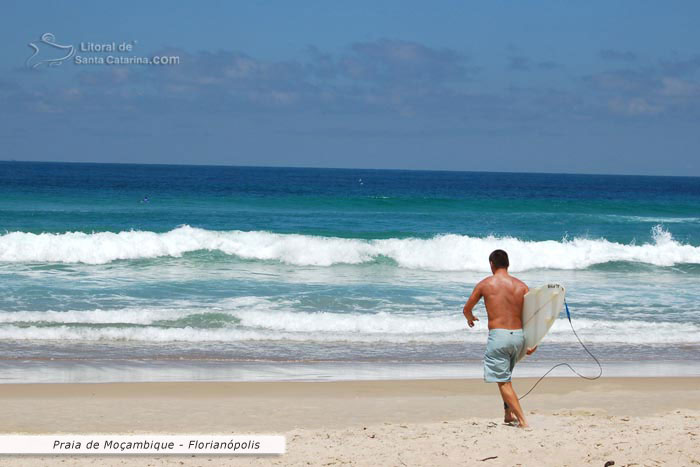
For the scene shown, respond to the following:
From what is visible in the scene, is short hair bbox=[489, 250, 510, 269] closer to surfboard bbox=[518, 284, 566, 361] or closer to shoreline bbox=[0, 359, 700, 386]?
surfboard bbox=[518, 284, 566, 361]

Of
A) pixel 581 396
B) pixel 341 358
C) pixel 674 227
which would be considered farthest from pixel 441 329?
pixel 674 227

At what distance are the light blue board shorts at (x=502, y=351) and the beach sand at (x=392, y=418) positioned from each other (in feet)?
1.41

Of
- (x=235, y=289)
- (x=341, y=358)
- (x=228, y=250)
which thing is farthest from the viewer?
(x=228, y=250)

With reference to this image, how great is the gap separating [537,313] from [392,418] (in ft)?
5.83

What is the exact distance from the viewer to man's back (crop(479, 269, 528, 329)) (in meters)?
5.93

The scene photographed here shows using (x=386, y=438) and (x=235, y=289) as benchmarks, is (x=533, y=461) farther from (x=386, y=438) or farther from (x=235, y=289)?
(x=235, y=289)

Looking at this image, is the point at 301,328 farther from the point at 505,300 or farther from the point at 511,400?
the point at 505,300

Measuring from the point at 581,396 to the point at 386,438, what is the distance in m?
2.93

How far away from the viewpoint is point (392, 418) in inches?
271

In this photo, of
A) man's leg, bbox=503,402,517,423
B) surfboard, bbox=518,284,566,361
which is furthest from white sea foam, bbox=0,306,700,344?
surfboard, bbox=518,284,566,361

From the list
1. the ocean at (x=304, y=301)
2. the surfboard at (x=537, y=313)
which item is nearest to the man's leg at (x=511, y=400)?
the surfboard at (x=537, y=313)

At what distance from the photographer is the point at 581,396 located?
25.7ft
